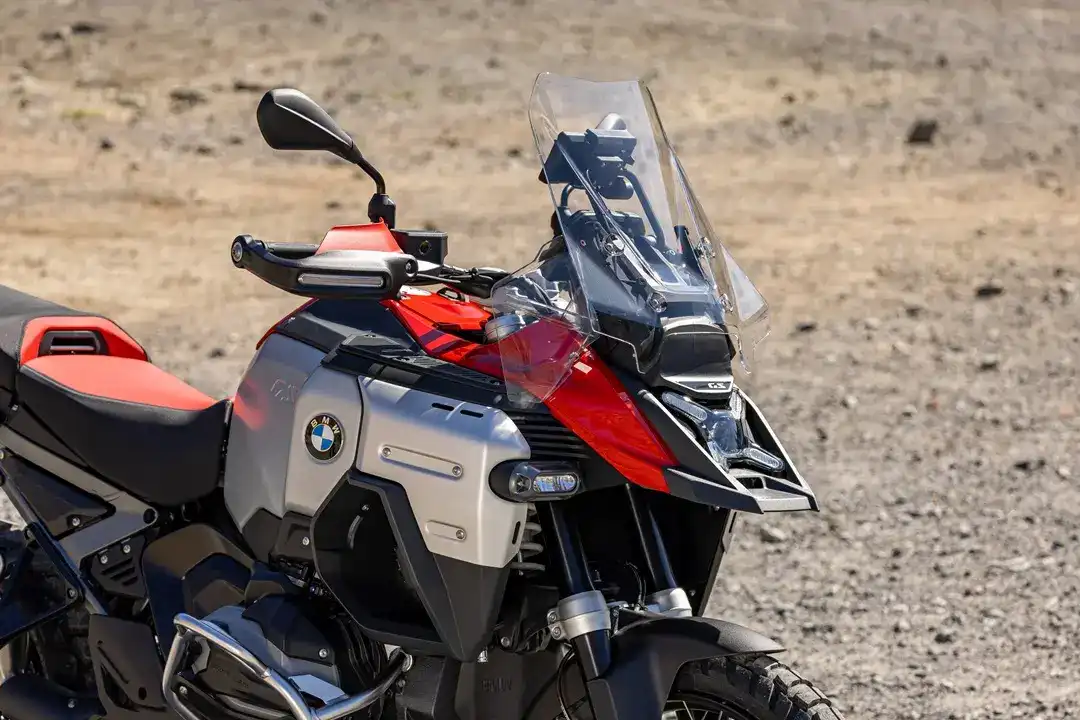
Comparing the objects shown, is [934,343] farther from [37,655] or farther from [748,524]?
[37,655]

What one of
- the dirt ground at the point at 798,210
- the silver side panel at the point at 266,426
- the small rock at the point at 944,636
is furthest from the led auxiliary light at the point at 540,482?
the small rock at the point at 944,636

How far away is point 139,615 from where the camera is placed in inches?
161

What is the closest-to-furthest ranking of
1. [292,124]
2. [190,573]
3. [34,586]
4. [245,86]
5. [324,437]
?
1. [324,437]
2. [292,124]
3. [190,573]
4. [34,586]
5. [245,86]

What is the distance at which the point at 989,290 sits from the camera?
35.1 ft

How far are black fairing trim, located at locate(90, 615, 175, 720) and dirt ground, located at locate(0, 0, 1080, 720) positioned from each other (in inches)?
92.5

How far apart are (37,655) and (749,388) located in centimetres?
492

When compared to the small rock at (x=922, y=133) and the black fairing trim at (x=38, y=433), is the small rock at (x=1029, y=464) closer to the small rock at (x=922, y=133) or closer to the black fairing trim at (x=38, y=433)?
the black fairing trim at (x=38, y=433)

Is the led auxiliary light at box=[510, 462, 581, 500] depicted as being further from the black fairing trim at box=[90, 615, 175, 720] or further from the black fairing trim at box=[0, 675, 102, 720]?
the black fairing trim at box=[0, 675, 102, 720]

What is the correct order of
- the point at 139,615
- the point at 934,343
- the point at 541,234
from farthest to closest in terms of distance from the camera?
1. the point at 541,234
2. the point at 934,343
3. the point at 139,615

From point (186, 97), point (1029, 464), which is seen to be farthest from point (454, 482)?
point (186, 97)

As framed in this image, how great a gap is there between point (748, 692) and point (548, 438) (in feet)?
2.29

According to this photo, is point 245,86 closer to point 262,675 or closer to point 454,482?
point 262,675

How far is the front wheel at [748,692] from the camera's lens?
3.27m

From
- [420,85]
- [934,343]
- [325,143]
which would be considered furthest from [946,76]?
[325,143]
